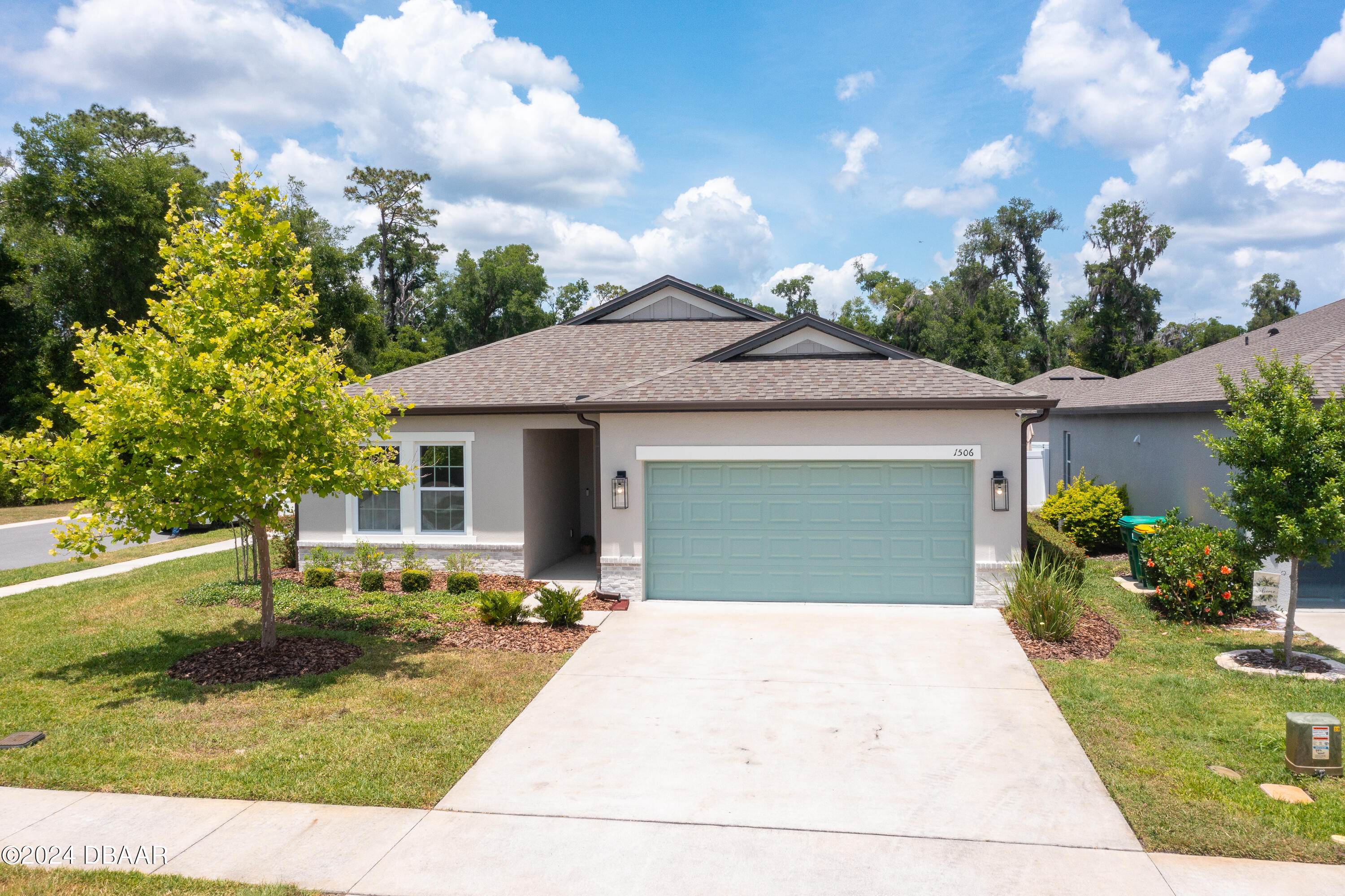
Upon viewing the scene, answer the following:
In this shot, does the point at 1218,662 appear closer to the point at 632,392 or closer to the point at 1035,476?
the point at 632,392

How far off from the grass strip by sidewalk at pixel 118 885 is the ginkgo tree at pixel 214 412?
4245mm

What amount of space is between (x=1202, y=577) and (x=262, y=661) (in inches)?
477

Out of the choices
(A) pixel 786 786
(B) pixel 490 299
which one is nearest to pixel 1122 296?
(B) pixel 490 299

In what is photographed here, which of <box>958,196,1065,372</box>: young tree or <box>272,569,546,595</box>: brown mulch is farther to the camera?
<box>958,196,1065,372</box>: young tree

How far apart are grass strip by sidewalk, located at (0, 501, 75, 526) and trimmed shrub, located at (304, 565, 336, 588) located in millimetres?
18271

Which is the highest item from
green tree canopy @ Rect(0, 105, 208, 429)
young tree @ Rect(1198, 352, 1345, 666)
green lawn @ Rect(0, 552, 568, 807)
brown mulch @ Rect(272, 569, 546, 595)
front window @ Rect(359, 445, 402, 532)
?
green tree canopy @ Rect(0, 105, 208, 429)

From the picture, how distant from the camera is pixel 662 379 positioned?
42.6 feet

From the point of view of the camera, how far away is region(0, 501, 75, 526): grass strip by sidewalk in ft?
86.2

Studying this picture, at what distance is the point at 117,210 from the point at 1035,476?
123 ft

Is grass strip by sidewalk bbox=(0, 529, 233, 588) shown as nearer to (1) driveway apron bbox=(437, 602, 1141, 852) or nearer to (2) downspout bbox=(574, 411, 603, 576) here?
(2) downspout bbox=(574, 411, 603, 576)

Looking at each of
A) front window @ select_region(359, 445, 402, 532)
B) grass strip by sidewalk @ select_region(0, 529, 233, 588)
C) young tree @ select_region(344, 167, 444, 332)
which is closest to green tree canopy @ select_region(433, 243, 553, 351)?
young tree @ select_region(344, 167, 444, 332)

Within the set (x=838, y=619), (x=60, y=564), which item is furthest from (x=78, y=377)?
(x=838, y=619)

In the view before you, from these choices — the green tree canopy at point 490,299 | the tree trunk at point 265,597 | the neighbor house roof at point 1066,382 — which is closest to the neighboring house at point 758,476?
the tree trunk at point 265,597

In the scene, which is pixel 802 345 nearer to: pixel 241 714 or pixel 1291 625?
pixel 1291 625
